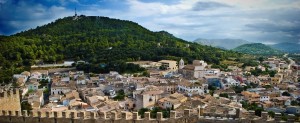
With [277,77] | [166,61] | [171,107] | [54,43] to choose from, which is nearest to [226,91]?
[171,107]

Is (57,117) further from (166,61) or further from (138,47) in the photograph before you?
(138,47)

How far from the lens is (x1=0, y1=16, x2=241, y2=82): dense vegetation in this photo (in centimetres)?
5669

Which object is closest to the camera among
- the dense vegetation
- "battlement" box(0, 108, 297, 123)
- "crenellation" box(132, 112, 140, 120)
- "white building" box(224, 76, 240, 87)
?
"battlement" box(0, 108, 297, 123)

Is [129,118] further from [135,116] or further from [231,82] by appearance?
[231,82]

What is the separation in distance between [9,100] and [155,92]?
82.9 feet

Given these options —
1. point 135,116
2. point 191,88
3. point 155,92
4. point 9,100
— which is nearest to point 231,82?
point 191,88

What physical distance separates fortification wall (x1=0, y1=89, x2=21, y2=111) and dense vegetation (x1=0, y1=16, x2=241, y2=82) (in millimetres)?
37216

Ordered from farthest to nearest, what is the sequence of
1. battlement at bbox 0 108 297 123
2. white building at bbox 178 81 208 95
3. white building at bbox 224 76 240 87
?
1. white building at bbox 224 76 240 87
2. white building at bbox 178 81 208 95
3. battlement at bbox 0 108 297 123

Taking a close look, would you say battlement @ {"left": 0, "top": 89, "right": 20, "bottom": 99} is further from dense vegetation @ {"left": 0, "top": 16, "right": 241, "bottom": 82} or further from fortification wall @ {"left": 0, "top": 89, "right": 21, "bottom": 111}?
dense vegetation @ {"left": 0, "top": 16, "right": 241, "bottom": 82}

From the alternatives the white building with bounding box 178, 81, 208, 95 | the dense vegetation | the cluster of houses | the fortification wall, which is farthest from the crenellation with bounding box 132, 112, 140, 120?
the dense vegetation

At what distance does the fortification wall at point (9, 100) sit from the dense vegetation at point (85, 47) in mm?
37216

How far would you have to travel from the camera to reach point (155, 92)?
3506 centimetres

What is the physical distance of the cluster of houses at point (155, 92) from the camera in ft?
95.8

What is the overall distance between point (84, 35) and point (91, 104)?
2023 inches
